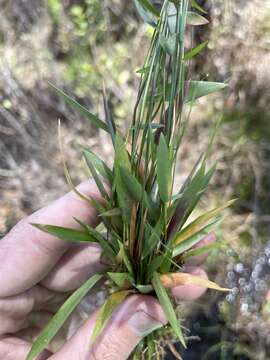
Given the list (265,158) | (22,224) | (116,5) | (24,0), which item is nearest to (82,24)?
(116,5)

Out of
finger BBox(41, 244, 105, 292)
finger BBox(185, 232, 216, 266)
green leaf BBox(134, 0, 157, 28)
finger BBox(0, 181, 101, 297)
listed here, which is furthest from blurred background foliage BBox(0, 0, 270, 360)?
green leaf BBox(134, 0, 157, 28)

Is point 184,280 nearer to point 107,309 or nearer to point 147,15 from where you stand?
point 107,309

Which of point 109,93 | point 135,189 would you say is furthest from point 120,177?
point 109,93

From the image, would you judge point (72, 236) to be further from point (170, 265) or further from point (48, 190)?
point (48, 190)

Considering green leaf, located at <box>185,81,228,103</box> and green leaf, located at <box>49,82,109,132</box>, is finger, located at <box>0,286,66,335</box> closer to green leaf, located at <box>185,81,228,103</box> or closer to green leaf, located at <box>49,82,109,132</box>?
green leaf, located at <box>49,82,109,132</box>

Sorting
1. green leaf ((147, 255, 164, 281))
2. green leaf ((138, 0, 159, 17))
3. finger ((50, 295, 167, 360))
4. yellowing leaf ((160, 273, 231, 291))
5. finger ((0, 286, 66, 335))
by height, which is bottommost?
finger ((0, 286, 66, 335))
